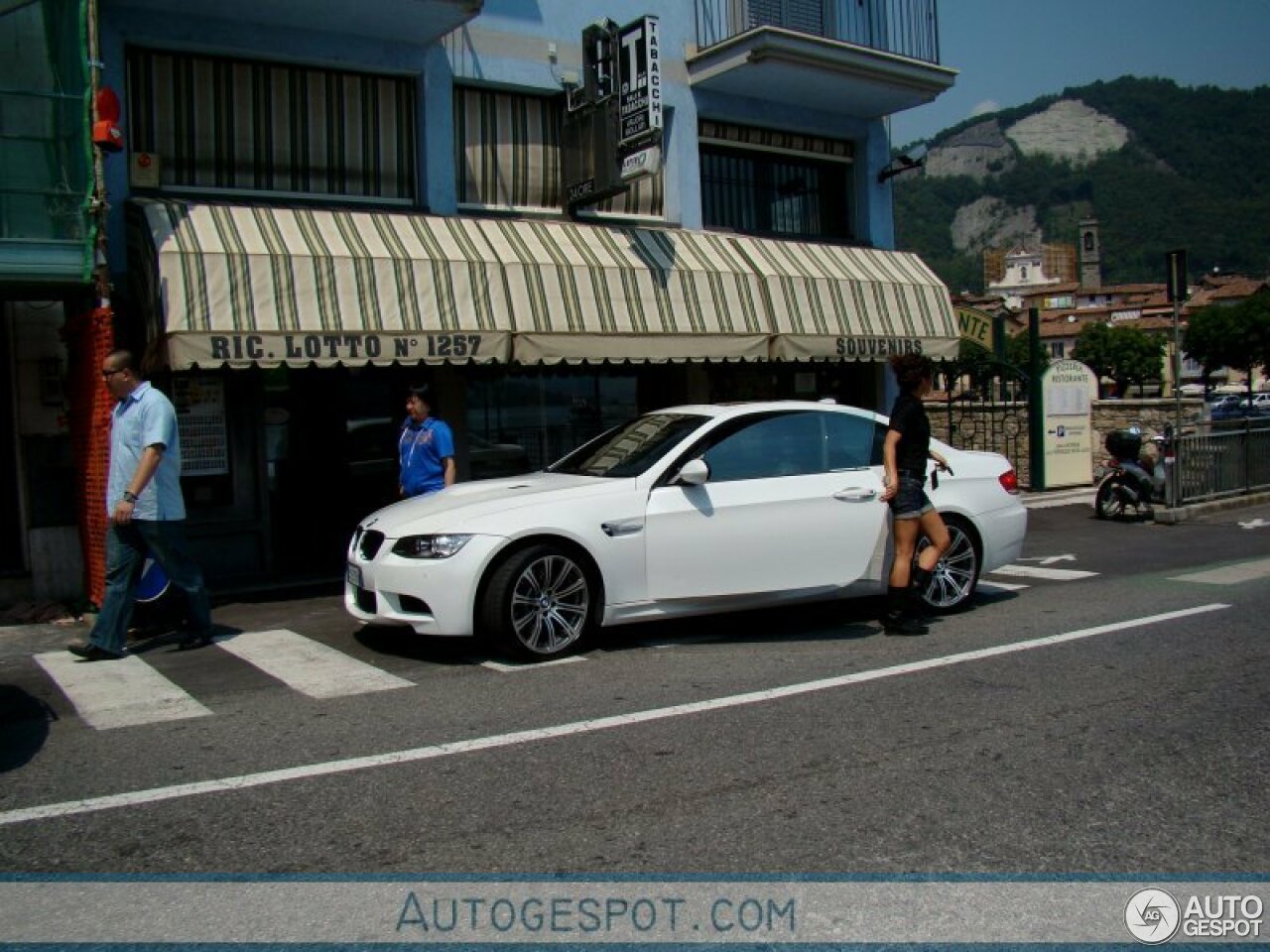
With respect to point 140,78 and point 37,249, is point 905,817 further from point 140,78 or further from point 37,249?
point 140,78

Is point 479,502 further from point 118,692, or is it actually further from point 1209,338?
point 1209,338

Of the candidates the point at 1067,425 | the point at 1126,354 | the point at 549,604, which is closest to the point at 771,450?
the point at 549,604

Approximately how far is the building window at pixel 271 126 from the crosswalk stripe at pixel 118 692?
18.0ft

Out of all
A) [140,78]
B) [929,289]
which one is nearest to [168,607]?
[140,78]

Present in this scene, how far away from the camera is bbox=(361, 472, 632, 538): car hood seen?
23.0 ft

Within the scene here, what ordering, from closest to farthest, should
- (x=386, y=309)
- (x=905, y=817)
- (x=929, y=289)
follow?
(x=905, y=817) < (x=386, y=309) < (x=929, y=289)

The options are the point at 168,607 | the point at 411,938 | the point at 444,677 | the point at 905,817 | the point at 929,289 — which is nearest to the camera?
the point at 411,938

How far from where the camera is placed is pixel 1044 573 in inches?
421

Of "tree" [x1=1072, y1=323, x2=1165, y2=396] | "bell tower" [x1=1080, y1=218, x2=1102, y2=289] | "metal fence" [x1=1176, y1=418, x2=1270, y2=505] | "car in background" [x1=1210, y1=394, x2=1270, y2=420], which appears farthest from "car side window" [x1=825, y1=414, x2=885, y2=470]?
"bell tower" [x1=1080, y1=218, x2=1102, y2=289]

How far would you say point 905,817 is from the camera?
427cm

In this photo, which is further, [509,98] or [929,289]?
[929,289]

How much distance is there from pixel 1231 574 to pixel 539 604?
6328 millimetres

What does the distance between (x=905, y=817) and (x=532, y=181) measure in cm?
1032

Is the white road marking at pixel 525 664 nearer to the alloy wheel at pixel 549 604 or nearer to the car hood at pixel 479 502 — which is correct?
the alloy wheel at pixel 549 604
